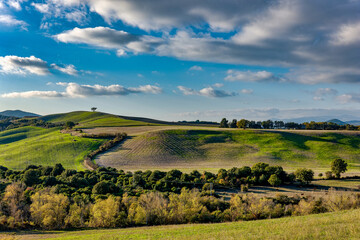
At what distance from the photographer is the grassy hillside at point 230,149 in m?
83.9

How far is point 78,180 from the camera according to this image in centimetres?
5609

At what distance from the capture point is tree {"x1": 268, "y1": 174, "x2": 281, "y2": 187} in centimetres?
5622

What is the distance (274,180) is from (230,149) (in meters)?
41.4

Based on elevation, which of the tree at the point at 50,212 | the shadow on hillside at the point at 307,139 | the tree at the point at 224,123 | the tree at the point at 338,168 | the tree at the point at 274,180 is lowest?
the tree at the point at 50,212

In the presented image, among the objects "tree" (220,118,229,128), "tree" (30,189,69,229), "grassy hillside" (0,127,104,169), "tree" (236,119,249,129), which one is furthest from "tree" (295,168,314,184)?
"tree" (220,118,229,128)

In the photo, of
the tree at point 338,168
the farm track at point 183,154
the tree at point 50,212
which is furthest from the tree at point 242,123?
the tree at point 50,212

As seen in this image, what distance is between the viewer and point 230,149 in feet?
320

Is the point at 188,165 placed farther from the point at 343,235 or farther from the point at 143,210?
the point at 343,235

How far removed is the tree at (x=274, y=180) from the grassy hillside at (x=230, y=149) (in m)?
23.2

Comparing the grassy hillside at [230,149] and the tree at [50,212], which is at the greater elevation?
the grassy hillside at [230,149]

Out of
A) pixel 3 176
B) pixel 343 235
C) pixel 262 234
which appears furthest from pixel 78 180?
pixel 343 235

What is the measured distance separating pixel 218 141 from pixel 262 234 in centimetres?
8975

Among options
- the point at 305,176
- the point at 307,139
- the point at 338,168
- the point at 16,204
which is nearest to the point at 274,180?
the point at 305,176

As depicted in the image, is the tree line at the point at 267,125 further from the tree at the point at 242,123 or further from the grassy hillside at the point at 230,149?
the grassy hillside at the point at 230,149
